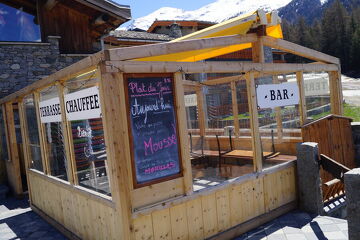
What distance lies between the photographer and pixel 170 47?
4520 millimetres

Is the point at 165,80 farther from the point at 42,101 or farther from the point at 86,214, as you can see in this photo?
the point at 42,101

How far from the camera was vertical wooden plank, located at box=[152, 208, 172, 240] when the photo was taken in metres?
4.37

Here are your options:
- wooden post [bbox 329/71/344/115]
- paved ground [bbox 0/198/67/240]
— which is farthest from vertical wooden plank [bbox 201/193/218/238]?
wooden post [bbox 329/71/344/115]

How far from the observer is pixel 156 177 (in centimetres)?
435

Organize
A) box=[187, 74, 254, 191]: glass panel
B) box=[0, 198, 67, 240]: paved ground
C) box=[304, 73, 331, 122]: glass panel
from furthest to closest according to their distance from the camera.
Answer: box=[304, 73, 331, 122]: glass panel, box=[187, 74, 254, 191]: glass panel, box=[0, 198, 67, 240]: paved ground

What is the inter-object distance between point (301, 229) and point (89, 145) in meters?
3.51

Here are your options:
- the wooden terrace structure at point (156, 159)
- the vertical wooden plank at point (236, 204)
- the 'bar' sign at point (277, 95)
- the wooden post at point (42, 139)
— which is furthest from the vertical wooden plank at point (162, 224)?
the wooden post at point (42, 139)

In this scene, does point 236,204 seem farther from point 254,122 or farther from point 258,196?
point 254,122

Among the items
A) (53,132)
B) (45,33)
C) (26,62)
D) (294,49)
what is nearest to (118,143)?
(53,132)

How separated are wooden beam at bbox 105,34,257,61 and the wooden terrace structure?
13 mm

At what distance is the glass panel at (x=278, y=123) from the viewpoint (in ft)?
19.6

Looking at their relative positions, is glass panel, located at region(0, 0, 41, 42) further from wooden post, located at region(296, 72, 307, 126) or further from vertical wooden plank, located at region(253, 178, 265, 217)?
vertical wooden plank, located at region(253, 178, 265, 217)

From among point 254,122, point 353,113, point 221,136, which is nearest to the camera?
point 254,122

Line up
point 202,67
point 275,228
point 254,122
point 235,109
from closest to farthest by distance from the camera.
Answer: point 202,67
point 275,228
point 254,122
point 235,109
